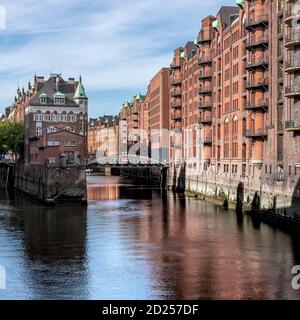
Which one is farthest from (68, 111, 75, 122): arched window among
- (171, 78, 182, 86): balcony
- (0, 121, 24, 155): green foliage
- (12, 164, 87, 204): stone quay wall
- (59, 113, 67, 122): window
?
(12, 164, 87, 204): stone quay wall

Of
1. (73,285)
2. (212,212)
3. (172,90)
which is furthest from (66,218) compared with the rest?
(172,90)

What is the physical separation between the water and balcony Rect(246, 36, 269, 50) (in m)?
19.4

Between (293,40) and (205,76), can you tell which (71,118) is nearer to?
(205,76)

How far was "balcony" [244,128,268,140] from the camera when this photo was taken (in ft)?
209

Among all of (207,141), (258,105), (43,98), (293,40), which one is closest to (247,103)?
(258,105)

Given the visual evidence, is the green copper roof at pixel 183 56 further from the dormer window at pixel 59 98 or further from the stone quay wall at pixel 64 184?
the stone quay wall at pixel 64 184

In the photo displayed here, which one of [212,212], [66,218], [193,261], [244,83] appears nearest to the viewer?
[193,261]

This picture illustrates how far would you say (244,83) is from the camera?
72.3m

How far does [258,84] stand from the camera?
64.0m

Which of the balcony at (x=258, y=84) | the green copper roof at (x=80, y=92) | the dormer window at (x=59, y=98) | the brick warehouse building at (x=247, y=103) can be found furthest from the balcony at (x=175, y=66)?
the balcony at (x=258, y=84)

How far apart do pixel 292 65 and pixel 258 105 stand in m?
10.8
